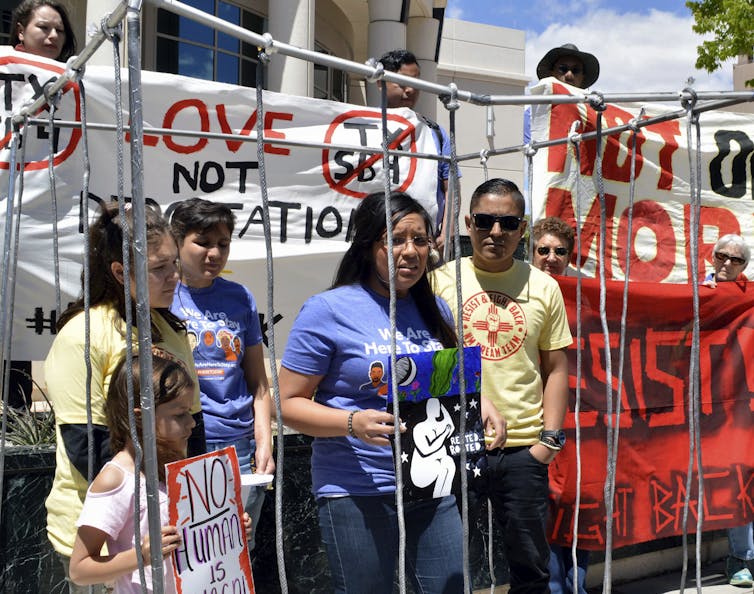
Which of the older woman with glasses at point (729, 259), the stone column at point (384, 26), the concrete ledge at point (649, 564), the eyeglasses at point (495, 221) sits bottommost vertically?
the concrete ledge at point (649, 564)

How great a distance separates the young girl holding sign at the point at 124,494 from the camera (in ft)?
7.60

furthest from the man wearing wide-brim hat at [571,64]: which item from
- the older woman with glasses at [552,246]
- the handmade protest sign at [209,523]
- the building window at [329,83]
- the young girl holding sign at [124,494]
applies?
the building window at [329,83]

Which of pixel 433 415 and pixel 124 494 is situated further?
pixel 433 415

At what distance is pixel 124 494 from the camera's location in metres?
2.37

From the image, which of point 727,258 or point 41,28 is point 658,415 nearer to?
point 727,258

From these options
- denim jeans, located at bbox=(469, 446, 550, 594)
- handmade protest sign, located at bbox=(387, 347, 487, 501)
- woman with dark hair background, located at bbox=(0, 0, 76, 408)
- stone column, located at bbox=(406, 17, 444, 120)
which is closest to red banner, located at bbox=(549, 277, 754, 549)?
denim jeans, located at bbox=(469, 446, 550, 594)

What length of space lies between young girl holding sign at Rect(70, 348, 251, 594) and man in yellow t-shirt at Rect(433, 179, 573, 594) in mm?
1363

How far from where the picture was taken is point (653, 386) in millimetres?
4742

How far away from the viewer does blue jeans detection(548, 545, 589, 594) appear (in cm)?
416

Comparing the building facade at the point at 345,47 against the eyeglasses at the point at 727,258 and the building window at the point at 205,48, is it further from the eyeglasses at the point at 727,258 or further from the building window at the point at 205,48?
the eyeglasses at the point at 727,258

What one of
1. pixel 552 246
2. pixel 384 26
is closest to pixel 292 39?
pixel 384 26

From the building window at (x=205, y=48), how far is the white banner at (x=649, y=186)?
767 centimetres

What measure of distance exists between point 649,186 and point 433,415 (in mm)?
3141

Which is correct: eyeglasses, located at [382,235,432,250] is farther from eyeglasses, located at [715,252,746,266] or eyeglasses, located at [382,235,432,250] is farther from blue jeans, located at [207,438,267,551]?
eyeglasses, located at [715,252,746,266]
